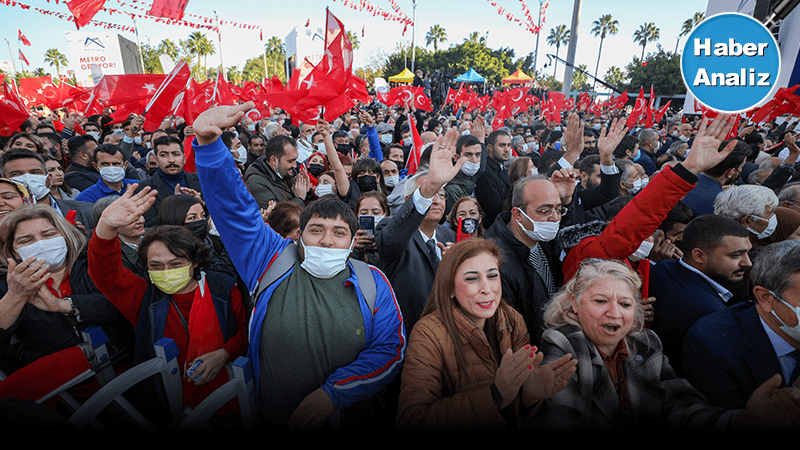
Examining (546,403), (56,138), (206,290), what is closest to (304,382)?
(206,290)

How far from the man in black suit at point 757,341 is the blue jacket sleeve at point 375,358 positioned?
4.87 ft

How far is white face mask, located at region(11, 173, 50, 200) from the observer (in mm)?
3611

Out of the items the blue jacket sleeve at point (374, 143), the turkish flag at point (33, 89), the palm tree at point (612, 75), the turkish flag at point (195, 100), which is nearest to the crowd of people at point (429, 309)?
the turkish flag at point (195, 100)

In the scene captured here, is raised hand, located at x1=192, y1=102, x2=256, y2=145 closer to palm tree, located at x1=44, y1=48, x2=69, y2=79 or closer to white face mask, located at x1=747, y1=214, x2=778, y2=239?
white face mask, located at x1=747, y1=214, x2=778, y2=239

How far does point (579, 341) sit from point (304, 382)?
1317 millimetres

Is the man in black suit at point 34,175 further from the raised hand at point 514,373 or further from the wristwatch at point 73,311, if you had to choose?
the raised hand at point 514,373

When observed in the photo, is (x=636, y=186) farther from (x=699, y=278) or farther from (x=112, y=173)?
(x=112, y=173)

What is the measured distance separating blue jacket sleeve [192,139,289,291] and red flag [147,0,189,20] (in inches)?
490

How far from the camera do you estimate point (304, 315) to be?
189 cm

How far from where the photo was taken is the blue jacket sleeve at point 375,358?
1807 millimetres

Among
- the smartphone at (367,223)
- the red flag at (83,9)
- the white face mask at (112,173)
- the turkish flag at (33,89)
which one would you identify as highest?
the red flag at (83,9)

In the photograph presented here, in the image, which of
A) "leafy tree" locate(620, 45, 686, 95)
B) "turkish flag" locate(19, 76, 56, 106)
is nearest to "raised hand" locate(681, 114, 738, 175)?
"turkish flag" locate(19, 76, 56, 106)

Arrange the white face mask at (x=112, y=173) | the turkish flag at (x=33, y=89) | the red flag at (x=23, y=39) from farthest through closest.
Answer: the red flag at (x=23, y=39), the turkish flag at (x=33, y=89), the white face mask at (x=112, y=173)

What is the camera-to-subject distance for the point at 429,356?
1832mm
